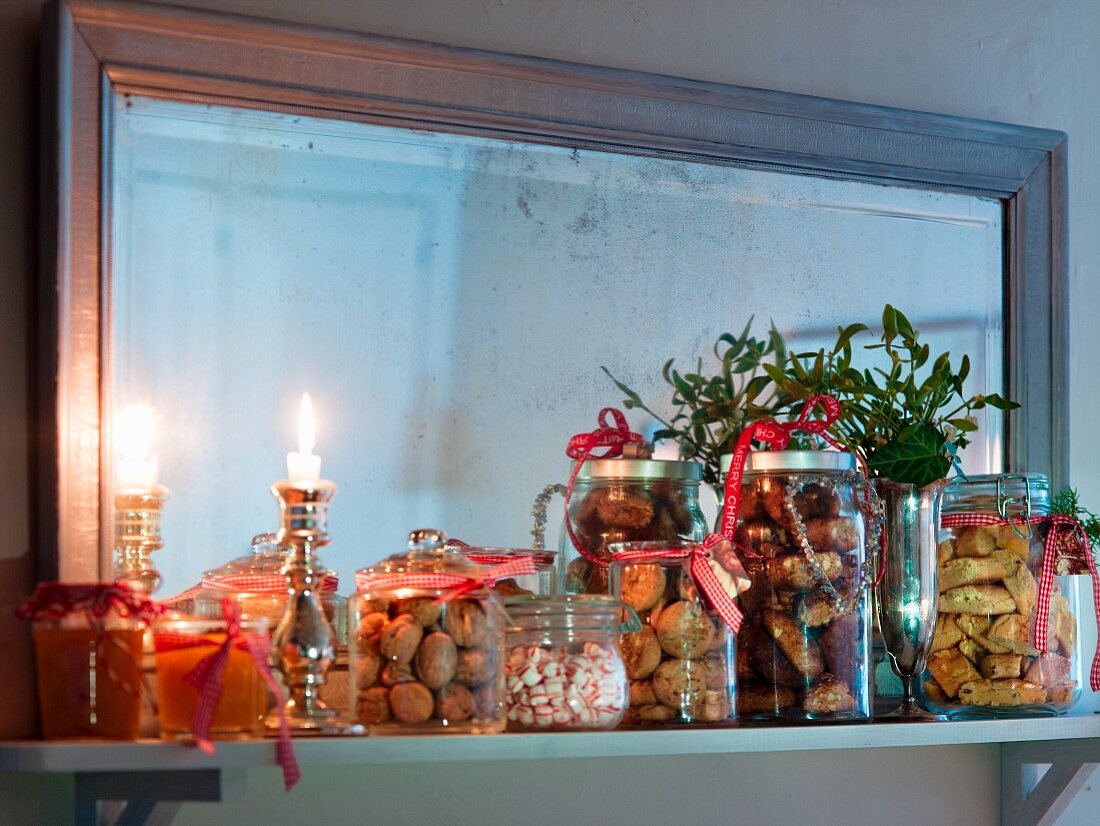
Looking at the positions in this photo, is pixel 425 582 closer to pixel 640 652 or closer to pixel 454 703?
pixel 454 703

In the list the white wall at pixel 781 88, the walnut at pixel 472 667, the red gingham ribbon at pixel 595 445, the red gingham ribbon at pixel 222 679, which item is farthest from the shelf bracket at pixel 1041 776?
the red gingham ribbon at pixel 222 679

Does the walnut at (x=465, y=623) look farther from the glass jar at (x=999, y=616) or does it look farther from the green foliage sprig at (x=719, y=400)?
the glass jar at (x=999, y=616)

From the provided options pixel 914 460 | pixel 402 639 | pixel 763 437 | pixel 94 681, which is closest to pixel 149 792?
pixel 94 681

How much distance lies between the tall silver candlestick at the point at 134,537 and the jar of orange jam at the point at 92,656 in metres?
0.14

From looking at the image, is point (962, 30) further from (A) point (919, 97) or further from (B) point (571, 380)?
(B) point (571, 380)

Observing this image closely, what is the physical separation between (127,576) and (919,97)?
0.87 m

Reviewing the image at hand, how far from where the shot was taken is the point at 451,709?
34.4 inches

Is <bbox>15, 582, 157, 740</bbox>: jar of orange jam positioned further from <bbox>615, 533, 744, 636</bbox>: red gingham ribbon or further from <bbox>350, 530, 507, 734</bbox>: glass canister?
<bbox>615, 533, 744, 636</bbox>: red gingham ribbon

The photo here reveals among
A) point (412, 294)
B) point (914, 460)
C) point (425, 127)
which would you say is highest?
point (425, 127)

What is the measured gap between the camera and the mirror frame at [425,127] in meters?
0.97

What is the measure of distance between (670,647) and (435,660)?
19 cm

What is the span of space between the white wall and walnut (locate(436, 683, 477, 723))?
237mm

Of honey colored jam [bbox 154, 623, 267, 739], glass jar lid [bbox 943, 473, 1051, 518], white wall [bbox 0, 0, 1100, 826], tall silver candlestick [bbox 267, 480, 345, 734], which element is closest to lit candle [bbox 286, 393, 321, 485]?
tall silver candlestick [bbox 267, 480, 345, 734]

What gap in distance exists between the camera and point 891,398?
45.9 inches
